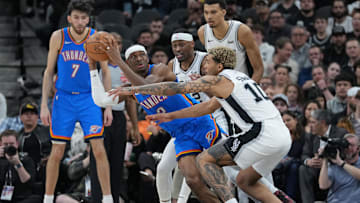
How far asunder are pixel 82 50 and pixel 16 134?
75.7 inches

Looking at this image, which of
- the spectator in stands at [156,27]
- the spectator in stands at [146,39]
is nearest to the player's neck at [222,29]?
the spectator in stands at [146,39]

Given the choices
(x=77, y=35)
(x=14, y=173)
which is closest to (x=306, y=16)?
(x=77, y=35)

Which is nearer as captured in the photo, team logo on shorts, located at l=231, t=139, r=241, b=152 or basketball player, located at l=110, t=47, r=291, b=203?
basketball player, located at l=110, t=47, r=291, b=203

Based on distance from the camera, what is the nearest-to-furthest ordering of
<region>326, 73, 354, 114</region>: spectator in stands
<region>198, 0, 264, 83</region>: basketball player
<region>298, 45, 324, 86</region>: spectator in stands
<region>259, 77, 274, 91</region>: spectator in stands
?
1. <region>198, 0, 264, 83</region>: basketball player
2. <region>326, 73, 354, 114</region>: spectator in stands
3. <region>259, 77, 274, 91</region>: spectator in stands
4. <region>298, 45, 324, 86</region>: spectator in stands

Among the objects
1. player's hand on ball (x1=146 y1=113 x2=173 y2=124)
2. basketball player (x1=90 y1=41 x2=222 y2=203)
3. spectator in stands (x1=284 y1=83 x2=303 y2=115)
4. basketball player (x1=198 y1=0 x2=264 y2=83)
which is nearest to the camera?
player's hand on ball (x1=146 y1=113 x2=173 y2=124)

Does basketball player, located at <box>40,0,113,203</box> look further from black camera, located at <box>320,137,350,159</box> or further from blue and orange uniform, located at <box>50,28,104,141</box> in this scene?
black camera, located at <box>320,137,350,159</box>

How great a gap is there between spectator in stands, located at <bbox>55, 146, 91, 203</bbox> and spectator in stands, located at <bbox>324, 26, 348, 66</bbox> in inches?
191

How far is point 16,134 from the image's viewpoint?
9.09 m

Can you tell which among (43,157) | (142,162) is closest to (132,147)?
(142,162)

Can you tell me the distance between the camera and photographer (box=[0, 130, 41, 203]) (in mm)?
8891

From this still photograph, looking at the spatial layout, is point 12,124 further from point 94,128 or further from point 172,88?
point 172,88

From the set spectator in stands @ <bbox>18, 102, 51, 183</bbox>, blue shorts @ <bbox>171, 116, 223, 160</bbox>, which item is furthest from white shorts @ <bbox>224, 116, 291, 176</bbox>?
spectator in stands @ <bbox>18, 102, 51, 183</bbox>

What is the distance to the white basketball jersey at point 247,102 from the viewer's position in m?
6.45

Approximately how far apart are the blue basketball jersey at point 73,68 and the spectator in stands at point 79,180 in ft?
5.13
